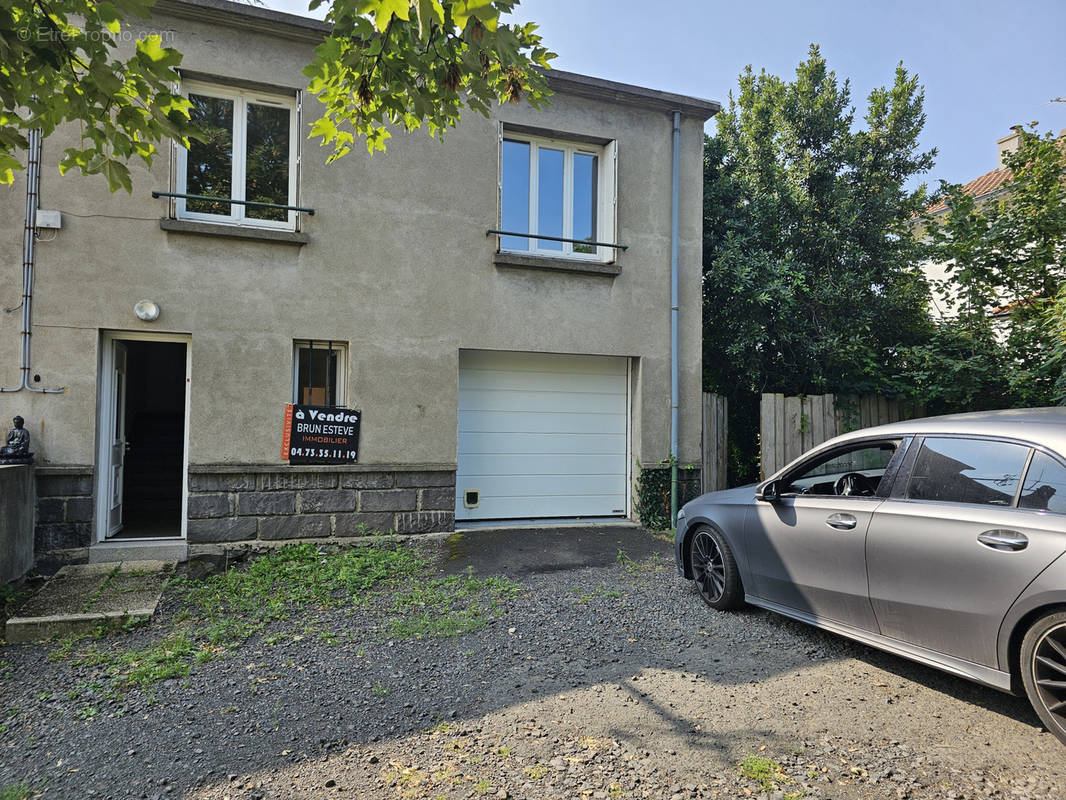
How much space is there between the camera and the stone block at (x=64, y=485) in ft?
20.3

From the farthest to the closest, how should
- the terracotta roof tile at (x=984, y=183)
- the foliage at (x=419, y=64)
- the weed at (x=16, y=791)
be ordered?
the terracotta roof tile at (x=984, y=183) < the foliage at (x=419, y=64) < the weed at (x=16, y=791)

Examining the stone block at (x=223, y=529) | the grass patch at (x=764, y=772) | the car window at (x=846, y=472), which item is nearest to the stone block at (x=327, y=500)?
the stone block at (x=223, y=529)

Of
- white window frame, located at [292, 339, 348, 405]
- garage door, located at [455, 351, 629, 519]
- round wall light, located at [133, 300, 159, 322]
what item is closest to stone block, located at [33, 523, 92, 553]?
round wall light, located at [133, 300, 159, 322]

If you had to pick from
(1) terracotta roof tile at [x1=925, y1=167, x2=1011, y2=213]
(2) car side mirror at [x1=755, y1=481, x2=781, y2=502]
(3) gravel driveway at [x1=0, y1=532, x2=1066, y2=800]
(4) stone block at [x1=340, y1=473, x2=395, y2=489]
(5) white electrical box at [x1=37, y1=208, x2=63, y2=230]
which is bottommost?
(3) gravel driveway at [x1=0, y1=532, x2=1066, y2=800]

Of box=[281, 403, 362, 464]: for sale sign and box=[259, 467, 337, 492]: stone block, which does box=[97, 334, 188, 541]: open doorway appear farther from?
box=[281, 403, 362, 464]: for sale sign

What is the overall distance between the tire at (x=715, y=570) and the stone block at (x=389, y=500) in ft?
10.9

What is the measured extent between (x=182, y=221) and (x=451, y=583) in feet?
15.4

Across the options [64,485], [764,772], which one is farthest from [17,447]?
[764,772]

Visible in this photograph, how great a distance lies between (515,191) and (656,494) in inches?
171

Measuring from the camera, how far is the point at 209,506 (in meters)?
6.63

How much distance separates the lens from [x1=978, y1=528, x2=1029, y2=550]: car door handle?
302 centimetres

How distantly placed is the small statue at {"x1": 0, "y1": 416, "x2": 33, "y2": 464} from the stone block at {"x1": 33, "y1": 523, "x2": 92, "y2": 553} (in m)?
0.73

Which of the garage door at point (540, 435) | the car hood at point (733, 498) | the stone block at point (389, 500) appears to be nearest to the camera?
the car hood at point (733, 498)

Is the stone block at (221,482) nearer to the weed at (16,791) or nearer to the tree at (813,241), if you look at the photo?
the weed at (16,791)
